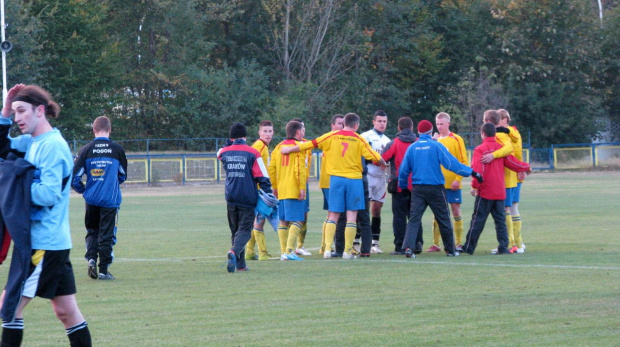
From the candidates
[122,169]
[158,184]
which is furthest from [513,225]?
[158,184]

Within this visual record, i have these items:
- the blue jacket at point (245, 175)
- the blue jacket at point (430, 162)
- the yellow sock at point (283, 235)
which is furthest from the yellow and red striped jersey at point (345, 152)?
the blue jacket at point (245, 175)

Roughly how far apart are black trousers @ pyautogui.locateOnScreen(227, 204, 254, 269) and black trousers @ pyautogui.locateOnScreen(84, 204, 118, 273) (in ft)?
4.98

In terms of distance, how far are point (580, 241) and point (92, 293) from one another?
333 inches

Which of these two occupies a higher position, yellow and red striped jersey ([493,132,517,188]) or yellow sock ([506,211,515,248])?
yellow and red striped jersey ([493,132,517,188])

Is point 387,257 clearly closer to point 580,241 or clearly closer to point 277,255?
point 277,255

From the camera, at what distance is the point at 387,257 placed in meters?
13.6

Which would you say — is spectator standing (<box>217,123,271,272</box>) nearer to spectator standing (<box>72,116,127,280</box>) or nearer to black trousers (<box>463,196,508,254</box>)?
spectator standing (<box>72,116,127,280</box>)

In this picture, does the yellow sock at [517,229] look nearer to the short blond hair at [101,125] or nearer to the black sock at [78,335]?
the short blond hair at [101,125]

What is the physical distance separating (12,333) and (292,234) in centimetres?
787

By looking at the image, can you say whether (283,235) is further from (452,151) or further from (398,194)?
(452,151)

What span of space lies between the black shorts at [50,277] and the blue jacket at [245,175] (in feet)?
19.5

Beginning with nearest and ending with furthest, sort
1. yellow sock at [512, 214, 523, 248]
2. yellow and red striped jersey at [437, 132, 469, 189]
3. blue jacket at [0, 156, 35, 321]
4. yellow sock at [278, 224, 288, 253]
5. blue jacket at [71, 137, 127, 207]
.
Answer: blue jacket at [0, 156, 35, 321] → blue jacket at [71, 137, 127, 207] → yellow sock at [278, 224, 288, 253] → yellow sock at [512, 214, 523, 248] → yellow and red striped jersey at [437, 132, 469, 189]

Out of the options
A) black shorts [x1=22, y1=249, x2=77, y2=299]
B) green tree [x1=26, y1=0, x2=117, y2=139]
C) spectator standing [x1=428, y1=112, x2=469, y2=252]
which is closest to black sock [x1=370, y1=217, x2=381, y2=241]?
spectator standing [x1=428, y1=112, x2=469, y2=252]

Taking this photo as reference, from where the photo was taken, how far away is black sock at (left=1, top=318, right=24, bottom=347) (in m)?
5.72
